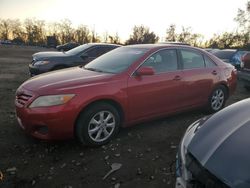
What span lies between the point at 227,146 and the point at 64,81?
2.83m

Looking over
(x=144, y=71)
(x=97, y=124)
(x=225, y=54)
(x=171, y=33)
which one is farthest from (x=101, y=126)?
(x=171, y=33)

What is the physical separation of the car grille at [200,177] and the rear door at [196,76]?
3205mm

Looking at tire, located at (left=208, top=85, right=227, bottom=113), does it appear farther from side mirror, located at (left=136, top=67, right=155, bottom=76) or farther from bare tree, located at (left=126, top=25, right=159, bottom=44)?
bare tree, located at (left=126, top=25, right=159, bottom=44)

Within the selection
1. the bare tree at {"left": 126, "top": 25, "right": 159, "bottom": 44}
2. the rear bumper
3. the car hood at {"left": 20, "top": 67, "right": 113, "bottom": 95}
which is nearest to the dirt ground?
the car hood at {"left": 20, "top": 67, "right": 113, "bottom": 95}

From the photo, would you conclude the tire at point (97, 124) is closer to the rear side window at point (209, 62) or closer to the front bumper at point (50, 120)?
the front bumper at point (50, 120)

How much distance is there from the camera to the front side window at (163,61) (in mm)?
4848

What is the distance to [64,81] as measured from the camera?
4215 millimetres

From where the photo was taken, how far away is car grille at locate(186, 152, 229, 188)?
182 cm

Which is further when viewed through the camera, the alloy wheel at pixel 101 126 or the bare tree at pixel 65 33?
the bare tree at pixel 65 33

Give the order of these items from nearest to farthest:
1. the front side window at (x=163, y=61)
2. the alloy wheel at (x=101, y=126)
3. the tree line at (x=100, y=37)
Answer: the alloy wheel at (x=101, y=126)
the front side window at (x=163, y=61)
the tree line at (x=100, y=37)

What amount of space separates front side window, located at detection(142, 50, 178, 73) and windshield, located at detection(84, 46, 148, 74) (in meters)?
0.20

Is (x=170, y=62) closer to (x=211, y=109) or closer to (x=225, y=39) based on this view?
(x=211, y=109)

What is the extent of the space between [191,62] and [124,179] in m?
2.96

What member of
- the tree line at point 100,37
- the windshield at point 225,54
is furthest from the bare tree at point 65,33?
the windshield at point 225,54
